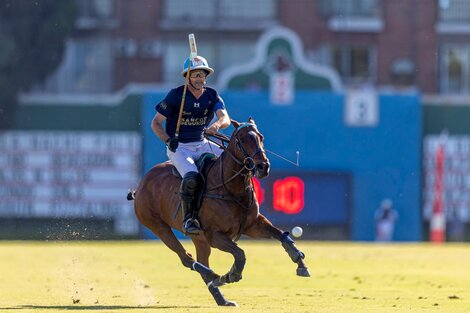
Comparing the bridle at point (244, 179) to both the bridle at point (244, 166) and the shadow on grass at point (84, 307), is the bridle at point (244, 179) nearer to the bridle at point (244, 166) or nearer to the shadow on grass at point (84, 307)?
the bridle at point (244, 166)

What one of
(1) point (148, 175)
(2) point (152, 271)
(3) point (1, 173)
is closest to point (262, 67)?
(3) point (1, 173)

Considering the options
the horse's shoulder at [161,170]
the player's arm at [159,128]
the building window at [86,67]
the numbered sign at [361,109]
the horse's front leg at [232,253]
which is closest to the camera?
the horse's front leg at [232,253]

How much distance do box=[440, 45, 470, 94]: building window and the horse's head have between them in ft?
127

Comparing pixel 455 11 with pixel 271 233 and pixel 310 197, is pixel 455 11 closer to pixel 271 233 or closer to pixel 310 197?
pixel 310 197

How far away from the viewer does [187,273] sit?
2628cm

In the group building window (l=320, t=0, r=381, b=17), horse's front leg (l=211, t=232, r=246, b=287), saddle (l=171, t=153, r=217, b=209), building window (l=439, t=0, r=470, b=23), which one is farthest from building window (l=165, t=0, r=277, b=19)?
horse's front leg (l=211, t=232, r=246, b=287)

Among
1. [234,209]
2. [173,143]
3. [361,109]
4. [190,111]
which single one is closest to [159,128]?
[173,143]

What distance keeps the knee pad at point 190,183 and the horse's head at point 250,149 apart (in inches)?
25.8

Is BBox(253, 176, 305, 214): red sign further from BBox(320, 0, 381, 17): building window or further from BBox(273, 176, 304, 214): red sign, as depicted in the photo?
BBox(320, 0, 381, 17): building window

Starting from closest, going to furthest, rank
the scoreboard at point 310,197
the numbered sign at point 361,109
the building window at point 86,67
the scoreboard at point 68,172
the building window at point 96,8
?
the scoreboard at point 310,197
the numbered sign at point 361,109
the scoreboard at point 68,172
the building window at point 86,67
the building window at point 96,8

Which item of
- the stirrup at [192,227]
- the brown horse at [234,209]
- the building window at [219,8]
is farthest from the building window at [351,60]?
the stirrup at [192,227]

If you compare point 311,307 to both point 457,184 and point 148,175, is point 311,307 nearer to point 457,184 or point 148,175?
point 148,175

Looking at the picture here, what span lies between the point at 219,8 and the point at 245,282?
32.8 m

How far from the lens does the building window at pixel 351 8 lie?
5556 centimetres
